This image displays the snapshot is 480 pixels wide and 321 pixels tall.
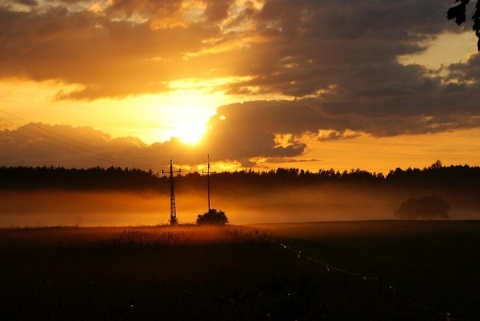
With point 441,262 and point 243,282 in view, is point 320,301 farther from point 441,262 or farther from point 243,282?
point 441,262

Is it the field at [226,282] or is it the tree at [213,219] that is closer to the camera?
the field at [226,282]

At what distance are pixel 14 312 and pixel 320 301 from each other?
9.05 m

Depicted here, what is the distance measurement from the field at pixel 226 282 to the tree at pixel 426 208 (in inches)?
4298

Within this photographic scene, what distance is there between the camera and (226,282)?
23312 mm

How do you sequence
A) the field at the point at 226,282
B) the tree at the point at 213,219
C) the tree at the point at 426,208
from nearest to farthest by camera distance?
1. the field at the point at 226,282
2. the tree at the point at 213,219
3. the tree at the point at 426,208

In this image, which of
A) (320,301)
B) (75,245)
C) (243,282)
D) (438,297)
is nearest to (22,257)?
(75,245)

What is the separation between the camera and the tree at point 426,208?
489 feet

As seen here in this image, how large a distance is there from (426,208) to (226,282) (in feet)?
444

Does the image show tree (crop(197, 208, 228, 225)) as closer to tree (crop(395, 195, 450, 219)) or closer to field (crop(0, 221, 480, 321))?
field (crop(0, 221, 480, 321))

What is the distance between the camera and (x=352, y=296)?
20969 mm

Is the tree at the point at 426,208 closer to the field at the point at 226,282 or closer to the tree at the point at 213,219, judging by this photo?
the tree at the point at 213,219

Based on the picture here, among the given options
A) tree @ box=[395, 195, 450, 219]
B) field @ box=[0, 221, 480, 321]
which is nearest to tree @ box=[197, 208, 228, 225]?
field @ box=[0, 221, 480, 321]

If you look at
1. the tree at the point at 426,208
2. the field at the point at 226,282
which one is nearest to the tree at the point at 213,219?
the field at the point at 226,282

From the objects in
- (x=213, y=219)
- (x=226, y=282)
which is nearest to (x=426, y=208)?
(x=213, y=219)
